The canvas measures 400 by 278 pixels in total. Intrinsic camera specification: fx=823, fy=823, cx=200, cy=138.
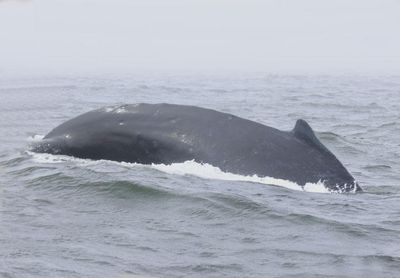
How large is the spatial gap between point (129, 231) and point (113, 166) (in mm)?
2976

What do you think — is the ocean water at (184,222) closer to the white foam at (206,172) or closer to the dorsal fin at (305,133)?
the white foam at (206,172)

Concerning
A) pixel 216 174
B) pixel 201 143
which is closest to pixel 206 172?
pixel 216 174

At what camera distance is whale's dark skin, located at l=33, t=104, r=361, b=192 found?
9969 millimetres

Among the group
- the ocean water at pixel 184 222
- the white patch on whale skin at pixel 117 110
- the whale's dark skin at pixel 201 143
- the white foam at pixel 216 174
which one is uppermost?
the white patch on whale skin at pixel 117 110

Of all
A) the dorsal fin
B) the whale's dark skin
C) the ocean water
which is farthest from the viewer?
the dorsal fin

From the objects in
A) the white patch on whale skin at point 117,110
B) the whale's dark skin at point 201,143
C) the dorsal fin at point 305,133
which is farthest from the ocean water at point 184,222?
the white patch on whale skin at point 117,110

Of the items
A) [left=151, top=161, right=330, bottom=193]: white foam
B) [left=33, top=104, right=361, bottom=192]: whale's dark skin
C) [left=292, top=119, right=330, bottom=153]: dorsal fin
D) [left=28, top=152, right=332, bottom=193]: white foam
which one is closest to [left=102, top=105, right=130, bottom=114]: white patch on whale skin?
[left=33, top=104, right=361, bottom=192]: whale's dark skin

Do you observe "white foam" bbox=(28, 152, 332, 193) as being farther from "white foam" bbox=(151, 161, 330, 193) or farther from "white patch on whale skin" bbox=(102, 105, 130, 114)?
"white patch on whale skin" bbox=(102, 105, 130, 114)

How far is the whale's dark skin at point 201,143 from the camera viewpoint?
9.97 m

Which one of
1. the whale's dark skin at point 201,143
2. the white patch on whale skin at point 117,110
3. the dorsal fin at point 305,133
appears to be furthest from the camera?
the white patch on whale skin at point 117,110

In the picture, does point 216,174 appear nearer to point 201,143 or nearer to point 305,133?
point 201,143

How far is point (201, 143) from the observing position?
10.4 metres

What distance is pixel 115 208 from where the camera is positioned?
918 cm

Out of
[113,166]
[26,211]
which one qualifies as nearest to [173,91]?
[113,166]
